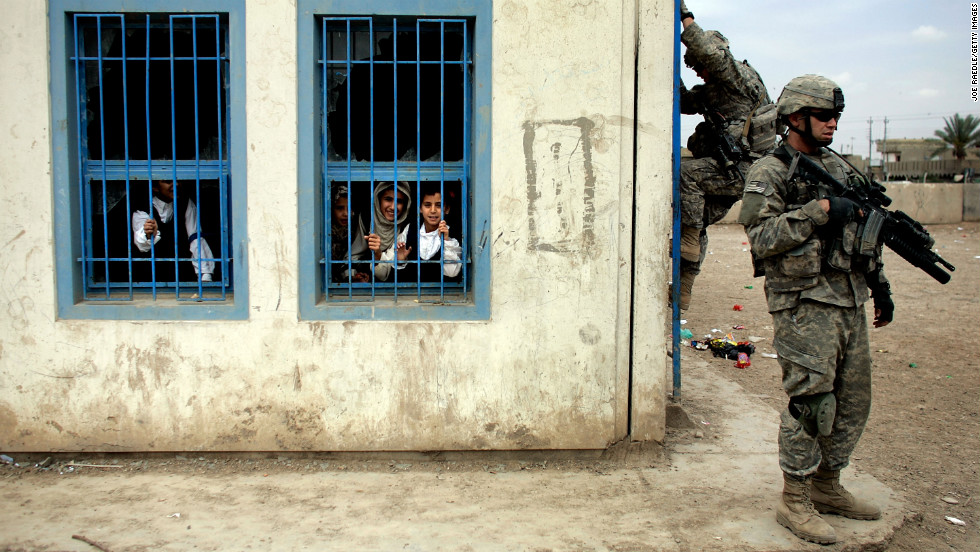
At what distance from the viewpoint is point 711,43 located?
5.24 meters

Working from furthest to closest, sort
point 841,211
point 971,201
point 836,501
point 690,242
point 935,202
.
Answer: point 971,201
point 935,202
point 690,242
point 836,501
point 841,211

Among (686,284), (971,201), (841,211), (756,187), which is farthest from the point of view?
(971,201)

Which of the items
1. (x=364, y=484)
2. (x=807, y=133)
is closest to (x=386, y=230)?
(x=364, y=484)

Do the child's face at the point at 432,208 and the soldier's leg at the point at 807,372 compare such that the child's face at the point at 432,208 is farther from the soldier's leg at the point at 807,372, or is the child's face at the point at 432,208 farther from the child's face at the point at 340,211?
the soldier's leg at the point at 807,372

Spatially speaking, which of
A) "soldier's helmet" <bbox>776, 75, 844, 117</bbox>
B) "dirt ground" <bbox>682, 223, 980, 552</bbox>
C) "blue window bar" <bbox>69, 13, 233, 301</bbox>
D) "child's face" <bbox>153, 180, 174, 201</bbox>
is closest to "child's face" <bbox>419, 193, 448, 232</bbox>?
"blue window bar" <bbox>69, 13, 233, 301</bbox>

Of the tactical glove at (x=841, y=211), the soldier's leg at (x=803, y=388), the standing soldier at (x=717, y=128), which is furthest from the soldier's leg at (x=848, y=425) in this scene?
the standing soldier at (x=717, y=128)

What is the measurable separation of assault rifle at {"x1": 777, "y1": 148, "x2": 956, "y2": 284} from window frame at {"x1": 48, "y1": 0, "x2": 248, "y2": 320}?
2757 millimetres

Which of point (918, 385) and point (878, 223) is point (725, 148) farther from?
point (918, 385)

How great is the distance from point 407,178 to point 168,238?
4.95 ft

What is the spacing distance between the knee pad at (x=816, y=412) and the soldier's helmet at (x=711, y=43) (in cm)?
288

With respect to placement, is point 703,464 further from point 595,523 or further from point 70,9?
point 70,9

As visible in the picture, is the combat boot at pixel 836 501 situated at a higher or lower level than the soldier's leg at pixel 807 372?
lower

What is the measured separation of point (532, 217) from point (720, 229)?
16.7 metres

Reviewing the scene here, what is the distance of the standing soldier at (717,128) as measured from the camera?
530 centimetres
